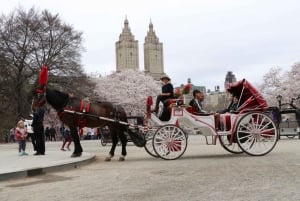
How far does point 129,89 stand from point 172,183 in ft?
219

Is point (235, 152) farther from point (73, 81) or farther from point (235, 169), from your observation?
point (73, 81)

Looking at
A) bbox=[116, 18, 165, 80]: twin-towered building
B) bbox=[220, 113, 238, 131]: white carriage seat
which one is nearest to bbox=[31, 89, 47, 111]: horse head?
bbox=[220, 113, 238, 131]: white carriage seat

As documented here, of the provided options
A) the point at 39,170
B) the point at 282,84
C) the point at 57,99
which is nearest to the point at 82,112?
the point at 57,99

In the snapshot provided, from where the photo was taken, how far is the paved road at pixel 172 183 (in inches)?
271

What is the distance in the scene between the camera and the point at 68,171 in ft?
37.1

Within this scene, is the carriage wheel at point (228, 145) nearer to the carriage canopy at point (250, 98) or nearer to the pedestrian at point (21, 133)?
the carriage canopy at point (250, 98)

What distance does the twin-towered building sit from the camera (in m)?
133

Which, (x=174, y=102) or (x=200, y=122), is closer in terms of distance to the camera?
(x=174, y=102)

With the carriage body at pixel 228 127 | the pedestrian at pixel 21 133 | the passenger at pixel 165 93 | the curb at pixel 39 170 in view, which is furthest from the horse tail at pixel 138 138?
the pedestrian at pixel 21 133

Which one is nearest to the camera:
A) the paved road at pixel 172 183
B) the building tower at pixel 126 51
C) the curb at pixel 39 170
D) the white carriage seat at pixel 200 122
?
the paved road at pixel 172 183

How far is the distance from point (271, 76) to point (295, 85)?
21.9ft

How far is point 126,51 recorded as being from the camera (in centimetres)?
13312

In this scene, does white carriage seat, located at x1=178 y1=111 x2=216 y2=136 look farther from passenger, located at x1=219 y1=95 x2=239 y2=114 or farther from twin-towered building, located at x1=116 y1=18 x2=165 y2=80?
twin-towered building, located at x1=116 y1=18 x2=165 y2=80

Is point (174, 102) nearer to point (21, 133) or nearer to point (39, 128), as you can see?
point (39, 128)
